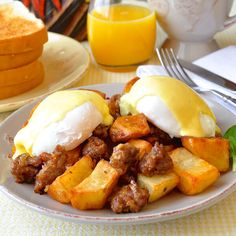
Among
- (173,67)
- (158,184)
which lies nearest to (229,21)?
(173,67)

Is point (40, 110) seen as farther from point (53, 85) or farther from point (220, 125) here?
point (53, 85)

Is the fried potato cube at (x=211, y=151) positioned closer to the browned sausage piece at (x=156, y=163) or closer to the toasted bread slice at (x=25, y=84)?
the browned sausage piece at (x=156, y=163)

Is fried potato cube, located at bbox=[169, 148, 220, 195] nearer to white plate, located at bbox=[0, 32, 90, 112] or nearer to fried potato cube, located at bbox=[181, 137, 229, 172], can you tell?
fried potato cube, located at bbox=[181, 137, 229, 172]

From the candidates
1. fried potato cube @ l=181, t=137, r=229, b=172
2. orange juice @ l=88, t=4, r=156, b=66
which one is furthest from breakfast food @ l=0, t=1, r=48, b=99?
fried potato cube @ l=181, t=137, r=229, b=172

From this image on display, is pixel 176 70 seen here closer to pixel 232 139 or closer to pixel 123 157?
pixel 232 139

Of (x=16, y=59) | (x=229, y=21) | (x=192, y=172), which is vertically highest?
(x=192, y=172)

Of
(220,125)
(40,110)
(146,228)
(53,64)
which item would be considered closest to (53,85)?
(53,64)

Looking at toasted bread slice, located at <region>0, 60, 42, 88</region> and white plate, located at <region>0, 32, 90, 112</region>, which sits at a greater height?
toasted bread slice, located at <region>0, 60, 42, 88</region>
